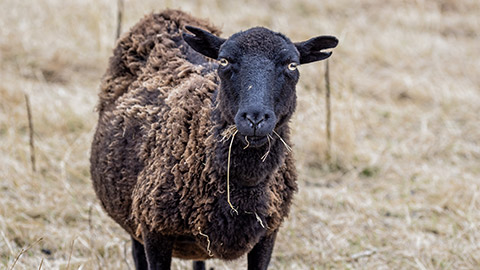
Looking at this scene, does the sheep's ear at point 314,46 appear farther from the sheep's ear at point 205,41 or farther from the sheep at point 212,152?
the sheep's ear at point 205,41

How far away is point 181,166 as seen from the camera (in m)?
4.25

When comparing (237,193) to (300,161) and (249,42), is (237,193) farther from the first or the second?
(300,161)

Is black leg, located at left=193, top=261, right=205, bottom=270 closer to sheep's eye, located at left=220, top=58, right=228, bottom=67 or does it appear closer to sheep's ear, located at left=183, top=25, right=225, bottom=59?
sheep's ear, located at left=183, top=25, right=225, bottom=59

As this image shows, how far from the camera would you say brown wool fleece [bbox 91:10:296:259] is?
4.14 meters

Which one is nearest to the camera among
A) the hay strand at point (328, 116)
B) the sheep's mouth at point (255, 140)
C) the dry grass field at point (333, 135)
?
the sheep's mouth at point (255, 140)

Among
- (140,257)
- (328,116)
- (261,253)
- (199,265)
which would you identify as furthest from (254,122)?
(328,116)

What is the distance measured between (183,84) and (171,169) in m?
0.72

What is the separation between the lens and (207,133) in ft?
13.9

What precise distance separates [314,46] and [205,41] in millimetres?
724

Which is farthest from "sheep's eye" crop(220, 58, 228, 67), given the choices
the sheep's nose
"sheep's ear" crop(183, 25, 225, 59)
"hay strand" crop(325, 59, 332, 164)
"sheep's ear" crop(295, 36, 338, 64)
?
"hay strand" crop(325, 59, 332, 164)

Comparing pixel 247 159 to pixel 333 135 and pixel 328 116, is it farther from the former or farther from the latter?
pixel 333 135

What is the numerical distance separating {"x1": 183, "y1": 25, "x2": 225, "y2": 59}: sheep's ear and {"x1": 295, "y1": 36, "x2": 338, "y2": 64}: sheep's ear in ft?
1.73

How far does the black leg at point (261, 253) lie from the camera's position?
14.5 ft

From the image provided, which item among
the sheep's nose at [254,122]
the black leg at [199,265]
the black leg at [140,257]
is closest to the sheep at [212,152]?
the sheep's nose at [254,122]
